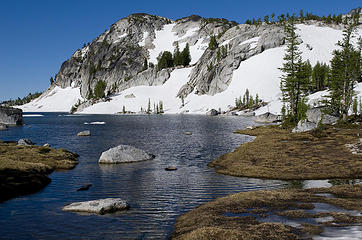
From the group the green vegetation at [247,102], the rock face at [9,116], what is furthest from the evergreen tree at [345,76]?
the rock face at [9,116]

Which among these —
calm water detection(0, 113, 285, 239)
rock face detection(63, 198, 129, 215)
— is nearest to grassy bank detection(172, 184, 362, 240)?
calm water detection(0, 113, 285, 239)

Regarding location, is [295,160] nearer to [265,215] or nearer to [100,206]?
[265,215]

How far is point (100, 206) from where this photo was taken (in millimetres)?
18844

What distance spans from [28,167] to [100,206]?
1491cm

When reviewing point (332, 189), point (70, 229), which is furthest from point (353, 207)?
point (70, 229)

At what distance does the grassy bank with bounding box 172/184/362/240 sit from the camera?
13078mm

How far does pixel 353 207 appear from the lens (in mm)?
16375

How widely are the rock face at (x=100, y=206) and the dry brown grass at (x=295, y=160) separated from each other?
1401 cm

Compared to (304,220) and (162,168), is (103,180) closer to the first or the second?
(162,168)

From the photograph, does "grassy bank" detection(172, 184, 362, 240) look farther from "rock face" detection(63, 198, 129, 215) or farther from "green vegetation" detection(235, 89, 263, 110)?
"green vegetation" detection(235, 89, 263, 110)

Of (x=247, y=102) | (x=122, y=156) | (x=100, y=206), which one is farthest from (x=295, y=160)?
(x=247, y=102)

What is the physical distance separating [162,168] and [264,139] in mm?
20452

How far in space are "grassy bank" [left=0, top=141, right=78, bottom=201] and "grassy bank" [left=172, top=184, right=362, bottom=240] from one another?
15033 mm

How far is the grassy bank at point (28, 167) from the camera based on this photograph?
24.1 m
